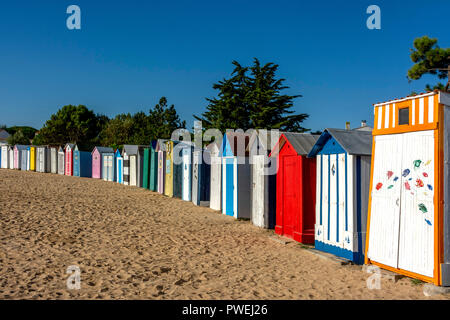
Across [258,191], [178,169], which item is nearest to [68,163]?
[178,169]

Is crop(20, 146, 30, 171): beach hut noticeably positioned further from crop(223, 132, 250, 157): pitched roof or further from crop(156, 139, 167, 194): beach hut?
crop(223, 132, 250, 157): pitched roof

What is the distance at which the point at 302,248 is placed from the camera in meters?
7.16

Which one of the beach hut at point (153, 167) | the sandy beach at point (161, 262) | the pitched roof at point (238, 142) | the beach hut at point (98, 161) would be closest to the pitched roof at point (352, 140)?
the sandy beach at point (161, 262)

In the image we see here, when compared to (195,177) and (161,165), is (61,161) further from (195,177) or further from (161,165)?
(195,177)

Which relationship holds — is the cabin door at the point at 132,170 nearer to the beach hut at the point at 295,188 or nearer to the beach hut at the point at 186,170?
the beach hut at the point at 186,170

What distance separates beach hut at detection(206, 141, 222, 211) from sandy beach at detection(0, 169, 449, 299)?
193 cm

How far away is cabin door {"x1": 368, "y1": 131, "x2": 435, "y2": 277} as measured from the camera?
4.71m

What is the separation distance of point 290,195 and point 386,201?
9.12ft

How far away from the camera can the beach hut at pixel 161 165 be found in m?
A: 16.8

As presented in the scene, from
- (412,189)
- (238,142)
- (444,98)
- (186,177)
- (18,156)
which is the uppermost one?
(444,98)

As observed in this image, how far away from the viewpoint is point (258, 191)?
9.51 metres

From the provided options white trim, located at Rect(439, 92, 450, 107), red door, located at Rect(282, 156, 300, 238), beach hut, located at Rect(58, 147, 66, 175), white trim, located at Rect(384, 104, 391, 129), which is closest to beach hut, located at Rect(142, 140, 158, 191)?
red door, located at Rect(282, 156, 300, 238)

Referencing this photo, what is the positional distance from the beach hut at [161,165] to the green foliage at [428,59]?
11.7 m
